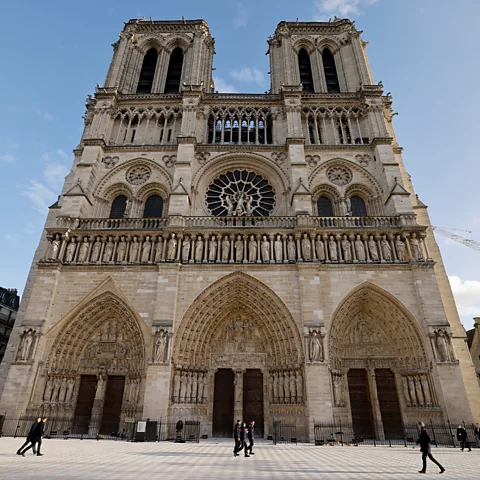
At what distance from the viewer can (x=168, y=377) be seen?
40.9 ft

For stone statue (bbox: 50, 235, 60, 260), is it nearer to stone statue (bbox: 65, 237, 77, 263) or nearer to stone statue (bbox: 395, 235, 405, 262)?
stone statue (bbox: 65, 237, 77, 263)

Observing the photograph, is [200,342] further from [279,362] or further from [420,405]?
[420,405]

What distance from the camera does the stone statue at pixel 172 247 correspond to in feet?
47.9

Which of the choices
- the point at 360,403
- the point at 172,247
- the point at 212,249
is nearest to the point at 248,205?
the point at 212,249

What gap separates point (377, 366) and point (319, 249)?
5186mm

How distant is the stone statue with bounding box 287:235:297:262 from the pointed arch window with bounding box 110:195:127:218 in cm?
868

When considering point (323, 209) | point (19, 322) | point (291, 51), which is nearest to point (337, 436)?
point (323, 209)

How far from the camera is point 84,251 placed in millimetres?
15133

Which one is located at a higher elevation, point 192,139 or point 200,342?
point 192,139

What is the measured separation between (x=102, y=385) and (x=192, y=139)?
12319 millimetres

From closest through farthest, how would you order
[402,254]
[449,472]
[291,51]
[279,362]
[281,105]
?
[449,472]
[279,362]
[402,254]
[281,105]
[291,51]

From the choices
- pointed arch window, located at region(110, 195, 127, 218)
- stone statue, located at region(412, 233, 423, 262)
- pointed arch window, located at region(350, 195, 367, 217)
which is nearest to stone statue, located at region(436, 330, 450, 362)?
stone statue, located at region(412, 233, 423, 262)

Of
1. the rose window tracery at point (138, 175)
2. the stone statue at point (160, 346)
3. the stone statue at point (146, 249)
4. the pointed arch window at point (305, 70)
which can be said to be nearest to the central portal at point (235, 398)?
the stone statue at point (160, 346)

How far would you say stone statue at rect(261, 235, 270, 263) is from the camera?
577 inches
